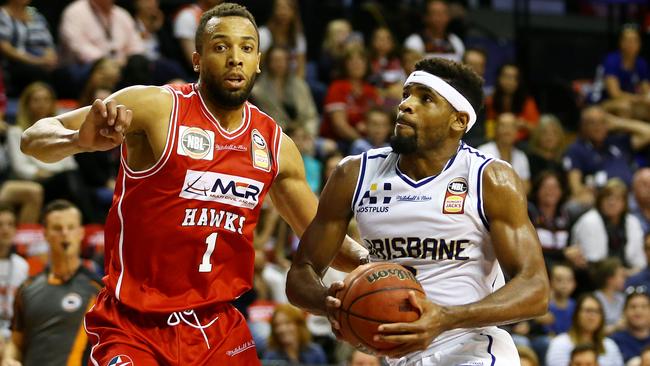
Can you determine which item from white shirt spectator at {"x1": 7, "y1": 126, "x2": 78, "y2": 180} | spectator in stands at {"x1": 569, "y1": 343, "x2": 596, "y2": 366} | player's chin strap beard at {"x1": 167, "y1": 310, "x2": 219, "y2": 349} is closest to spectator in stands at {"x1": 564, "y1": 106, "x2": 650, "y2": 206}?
spectator in stands at {"x1": 569, "y1": 343, "x2": 596, "y2": 366}

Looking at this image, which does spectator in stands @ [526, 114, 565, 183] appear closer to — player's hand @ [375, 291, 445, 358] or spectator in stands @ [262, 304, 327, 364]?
spectator in stands @ [262, 304, 327, 364]

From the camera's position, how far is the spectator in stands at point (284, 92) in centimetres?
1224

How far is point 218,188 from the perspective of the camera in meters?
5.37

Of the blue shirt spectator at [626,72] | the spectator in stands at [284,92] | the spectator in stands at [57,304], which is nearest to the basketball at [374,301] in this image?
the spectator in stands at [57,304]

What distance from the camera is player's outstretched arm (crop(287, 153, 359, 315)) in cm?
535

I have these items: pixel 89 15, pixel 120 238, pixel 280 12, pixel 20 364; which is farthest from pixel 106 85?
pixel 120 238

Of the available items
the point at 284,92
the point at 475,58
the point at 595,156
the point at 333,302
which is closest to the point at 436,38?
the point at 475,58

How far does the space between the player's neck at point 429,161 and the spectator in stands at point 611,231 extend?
6679 mm

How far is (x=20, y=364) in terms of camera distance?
7398 millimetres

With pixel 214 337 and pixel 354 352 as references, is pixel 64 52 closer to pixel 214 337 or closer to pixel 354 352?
pixel 354 352

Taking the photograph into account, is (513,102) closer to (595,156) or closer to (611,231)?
(595,156)

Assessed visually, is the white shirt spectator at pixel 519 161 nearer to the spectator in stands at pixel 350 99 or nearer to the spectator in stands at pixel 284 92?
the spectator in stands at pixel 350 99

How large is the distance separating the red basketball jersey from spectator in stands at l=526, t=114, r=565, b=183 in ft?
24.6

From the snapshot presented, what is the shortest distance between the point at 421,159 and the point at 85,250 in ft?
17.6
